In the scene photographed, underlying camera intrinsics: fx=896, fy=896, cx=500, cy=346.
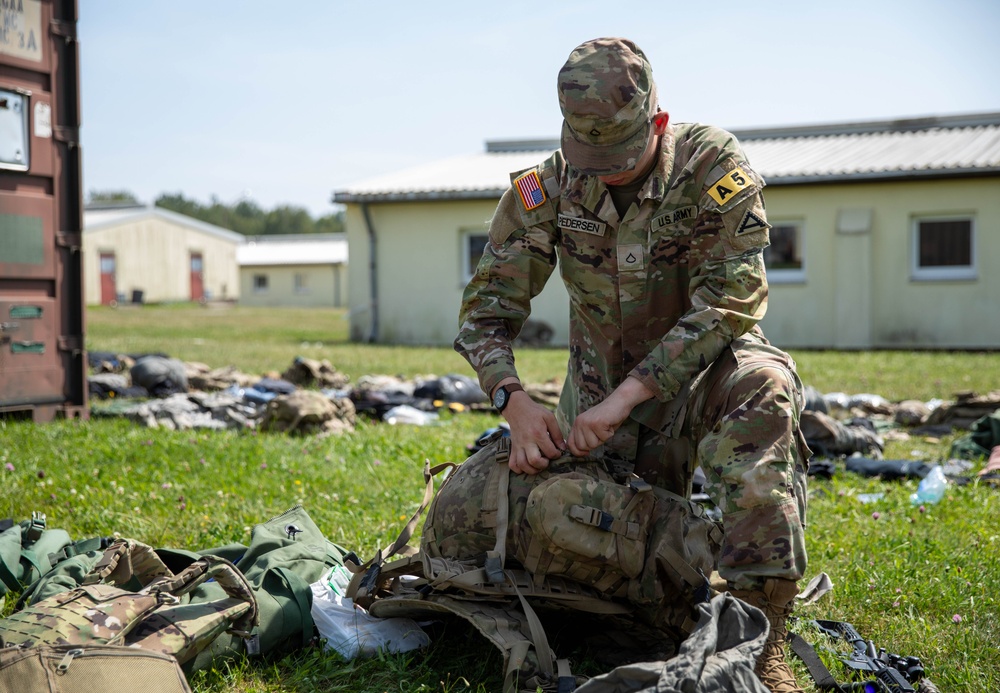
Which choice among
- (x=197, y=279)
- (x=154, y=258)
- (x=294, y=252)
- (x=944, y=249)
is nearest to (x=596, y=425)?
(x=944, y=249)

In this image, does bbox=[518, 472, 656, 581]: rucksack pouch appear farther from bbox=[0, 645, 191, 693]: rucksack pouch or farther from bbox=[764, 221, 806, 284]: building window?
bbox=[764, 221, 806, 284]: building window

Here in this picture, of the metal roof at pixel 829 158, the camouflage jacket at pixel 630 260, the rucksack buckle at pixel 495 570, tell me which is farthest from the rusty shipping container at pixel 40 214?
the metal roof at pixel 829 158

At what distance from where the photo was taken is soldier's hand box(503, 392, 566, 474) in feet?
8.70

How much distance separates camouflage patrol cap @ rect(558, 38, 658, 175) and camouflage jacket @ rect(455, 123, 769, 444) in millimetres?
226

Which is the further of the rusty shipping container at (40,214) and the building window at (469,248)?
the building window at (469,248)

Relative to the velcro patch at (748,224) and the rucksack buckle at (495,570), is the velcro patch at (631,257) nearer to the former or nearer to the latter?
the velcro patch at (748,224)

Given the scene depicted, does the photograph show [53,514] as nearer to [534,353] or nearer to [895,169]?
[534,353]

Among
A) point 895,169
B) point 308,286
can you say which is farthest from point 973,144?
point 308,286

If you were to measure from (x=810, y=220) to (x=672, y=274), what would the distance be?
13.7m

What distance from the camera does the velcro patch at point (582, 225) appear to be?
3.09 metres

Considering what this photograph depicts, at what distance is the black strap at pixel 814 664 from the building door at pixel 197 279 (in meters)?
48.0

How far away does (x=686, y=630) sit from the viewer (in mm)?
2508

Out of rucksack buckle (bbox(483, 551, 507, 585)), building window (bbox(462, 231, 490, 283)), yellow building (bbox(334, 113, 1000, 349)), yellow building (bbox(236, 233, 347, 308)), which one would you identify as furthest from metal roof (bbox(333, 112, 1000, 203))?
yellow building (bbox(236, 233, 347, 308))

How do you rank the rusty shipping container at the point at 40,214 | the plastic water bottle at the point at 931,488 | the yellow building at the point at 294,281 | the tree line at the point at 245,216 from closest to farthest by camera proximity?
the plastic water bottle at the point at 931,488, the rusty shipping container at the point at 40,214, the yellow building at the point at 294,281, the tree line at the point at 245,216
